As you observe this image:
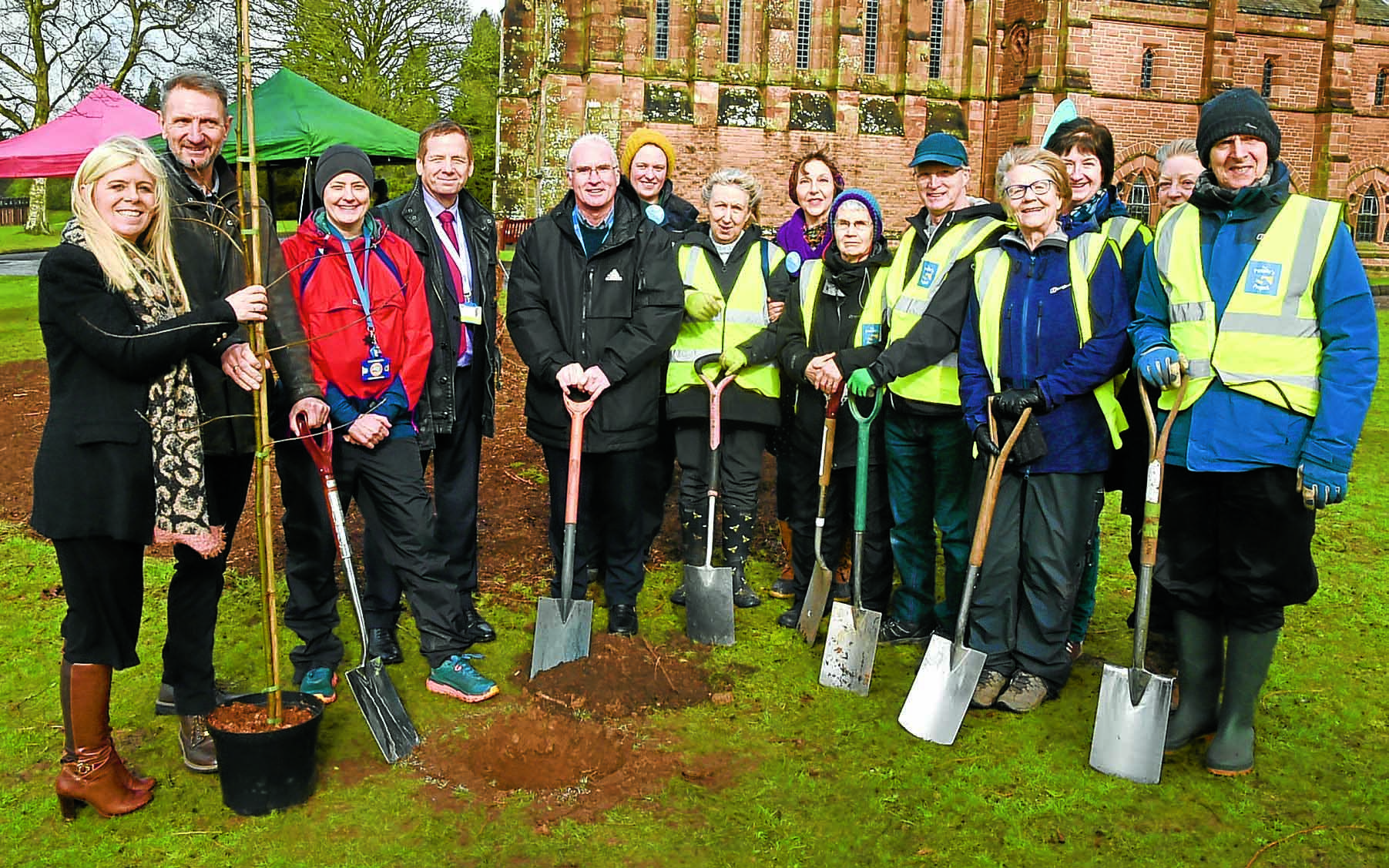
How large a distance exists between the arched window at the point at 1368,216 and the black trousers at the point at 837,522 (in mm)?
40392

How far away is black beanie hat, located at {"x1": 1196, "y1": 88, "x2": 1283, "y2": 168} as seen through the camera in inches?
144

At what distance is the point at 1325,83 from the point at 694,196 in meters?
23.1

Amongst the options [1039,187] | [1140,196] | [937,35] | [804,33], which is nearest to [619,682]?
[1039,187]

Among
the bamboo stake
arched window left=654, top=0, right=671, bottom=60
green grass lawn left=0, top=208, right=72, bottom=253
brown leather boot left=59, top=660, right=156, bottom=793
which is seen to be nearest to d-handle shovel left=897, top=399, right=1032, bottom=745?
the bamboo stake

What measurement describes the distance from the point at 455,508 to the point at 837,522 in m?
1.93

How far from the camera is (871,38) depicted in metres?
36.2

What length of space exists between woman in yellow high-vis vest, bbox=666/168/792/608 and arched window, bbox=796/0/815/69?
31.9m

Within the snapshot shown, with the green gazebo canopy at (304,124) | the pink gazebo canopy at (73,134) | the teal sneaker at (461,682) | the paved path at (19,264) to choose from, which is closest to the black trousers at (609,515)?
the teal sneaker at (461,682)

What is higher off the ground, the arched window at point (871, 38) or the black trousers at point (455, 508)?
the arched window at point (871, 38)

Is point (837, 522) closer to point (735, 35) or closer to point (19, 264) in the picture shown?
point (19, 264)

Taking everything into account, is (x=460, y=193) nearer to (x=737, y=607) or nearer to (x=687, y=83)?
(x=737, y=607)

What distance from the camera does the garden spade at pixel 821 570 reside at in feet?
16.6

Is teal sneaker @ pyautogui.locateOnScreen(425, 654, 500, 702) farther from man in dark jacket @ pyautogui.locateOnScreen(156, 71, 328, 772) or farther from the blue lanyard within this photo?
the blue lanyard

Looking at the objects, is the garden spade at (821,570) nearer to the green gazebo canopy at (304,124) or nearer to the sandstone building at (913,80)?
the green gazebo canopy at (304,124)
